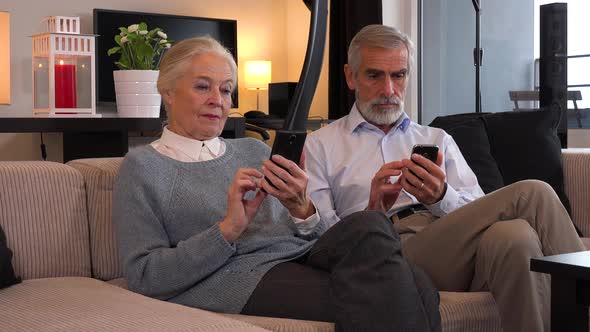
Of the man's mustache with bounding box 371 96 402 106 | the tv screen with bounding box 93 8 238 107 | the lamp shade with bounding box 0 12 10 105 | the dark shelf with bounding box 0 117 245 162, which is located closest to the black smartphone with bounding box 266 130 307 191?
the man's mustache with bounding box 371 96 402 106

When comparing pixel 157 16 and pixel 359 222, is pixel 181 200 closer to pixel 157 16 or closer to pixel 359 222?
pixel 359 222

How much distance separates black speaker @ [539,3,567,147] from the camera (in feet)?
14.0

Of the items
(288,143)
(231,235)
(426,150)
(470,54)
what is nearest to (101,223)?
(231,235)

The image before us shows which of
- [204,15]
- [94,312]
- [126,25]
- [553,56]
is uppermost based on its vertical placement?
[204,15]

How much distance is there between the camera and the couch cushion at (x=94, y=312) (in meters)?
1.47

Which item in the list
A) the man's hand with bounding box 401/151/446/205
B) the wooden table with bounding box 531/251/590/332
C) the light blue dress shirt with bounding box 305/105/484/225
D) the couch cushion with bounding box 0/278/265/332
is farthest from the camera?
the light blue dress shirt with bounding box 305/105/484/225

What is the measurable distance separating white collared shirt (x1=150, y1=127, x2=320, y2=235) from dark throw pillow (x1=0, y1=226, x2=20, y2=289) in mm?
424

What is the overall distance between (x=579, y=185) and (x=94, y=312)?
1.89m

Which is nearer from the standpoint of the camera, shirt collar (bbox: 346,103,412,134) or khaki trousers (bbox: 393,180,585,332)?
khaki trousers (bbox: 393,180,585,332)

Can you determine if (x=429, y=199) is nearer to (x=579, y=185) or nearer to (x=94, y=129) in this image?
(x=579, y=185)

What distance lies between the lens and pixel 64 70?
130 inches

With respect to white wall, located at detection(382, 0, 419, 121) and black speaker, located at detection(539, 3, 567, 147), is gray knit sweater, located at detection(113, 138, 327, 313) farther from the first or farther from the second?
white wall, located at detection(382, 0, 419, 121)

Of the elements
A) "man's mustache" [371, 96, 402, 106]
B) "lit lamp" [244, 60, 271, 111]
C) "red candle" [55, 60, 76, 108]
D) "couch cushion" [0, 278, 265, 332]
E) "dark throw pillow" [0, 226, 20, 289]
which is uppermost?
"lit lamp" [244, 60, 271, 111]

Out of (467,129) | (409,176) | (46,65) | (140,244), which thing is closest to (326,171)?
(409,176)
